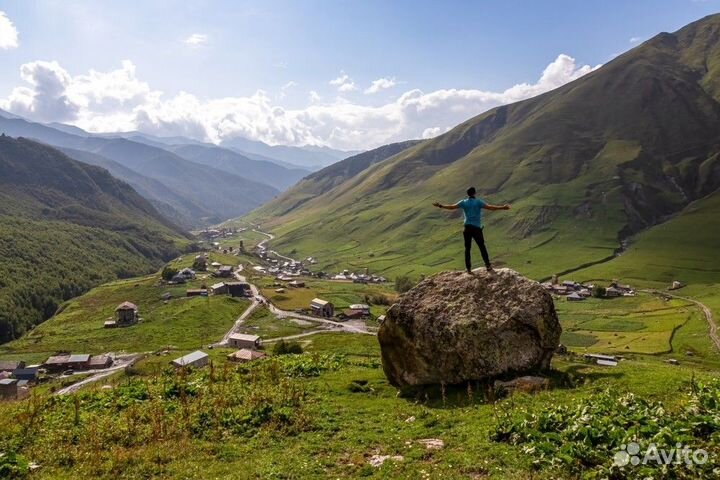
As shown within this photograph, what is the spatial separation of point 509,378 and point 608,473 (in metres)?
11.9

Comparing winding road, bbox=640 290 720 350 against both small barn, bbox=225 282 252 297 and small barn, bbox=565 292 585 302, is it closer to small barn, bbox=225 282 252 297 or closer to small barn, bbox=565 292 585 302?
small barn, bbox=565 292 585 302

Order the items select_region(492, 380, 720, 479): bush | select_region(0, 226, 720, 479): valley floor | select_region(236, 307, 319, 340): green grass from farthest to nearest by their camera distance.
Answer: select_region(236, 307, 319, 340): green grass → select_region(0, 226, 720, 479): valley floor → select_region(492, 380, 720, 479): bush

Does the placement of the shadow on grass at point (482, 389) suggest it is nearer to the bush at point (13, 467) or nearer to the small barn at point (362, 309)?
the bush at point (13, 467)

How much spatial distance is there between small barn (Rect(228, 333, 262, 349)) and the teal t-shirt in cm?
9804

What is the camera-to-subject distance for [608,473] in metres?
12.6

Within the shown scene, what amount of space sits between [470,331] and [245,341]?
10198 cm

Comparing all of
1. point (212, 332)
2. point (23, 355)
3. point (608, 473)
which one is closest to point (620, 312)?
point (212, 332)

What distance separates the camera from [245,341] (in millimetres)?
118312

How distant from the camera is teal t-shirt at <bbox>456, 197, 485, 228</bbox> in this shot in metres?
26.1

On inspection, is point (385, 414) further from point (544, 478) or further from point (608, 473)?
point (608, 473)

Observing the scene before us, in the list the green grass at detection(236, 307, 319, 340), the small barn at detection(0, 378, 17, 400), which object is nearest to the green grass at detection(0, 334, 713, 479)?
the small barn at detection(0, 378, 17, 400)

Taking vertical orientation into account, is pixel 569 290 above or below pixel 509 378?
below

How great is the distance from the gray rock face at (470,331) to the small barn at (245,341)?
94071 millimetres

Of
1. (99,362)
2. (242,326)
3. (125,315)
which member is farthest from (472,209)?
(125,315)
